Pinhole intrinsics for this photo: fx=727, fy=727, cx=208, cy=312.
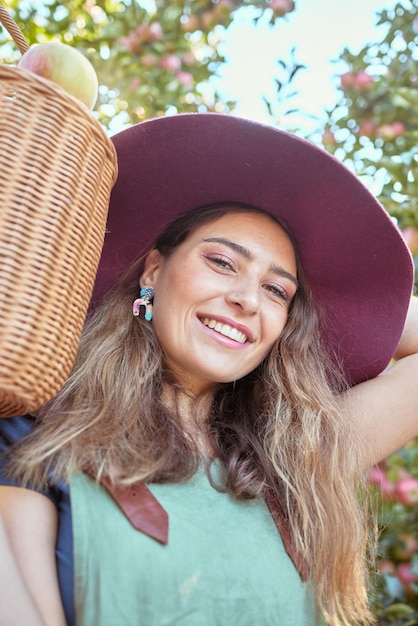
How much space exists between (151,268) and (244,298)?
1.03ft

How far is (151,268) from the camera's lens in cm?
177

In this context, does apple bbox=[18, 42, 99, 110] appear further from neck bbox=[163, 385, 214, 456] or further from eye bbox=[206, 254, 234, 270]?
neck bbox=[163, 385, 214, 456]

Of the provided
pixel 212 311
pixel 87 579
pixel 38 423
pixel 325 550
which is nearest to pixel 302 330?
pixel 212 311

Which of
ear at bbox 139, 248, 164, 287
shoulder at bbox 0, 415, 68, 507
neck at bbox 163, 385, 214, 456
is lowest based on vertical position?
neck at bbox 163, 385, 214, 456

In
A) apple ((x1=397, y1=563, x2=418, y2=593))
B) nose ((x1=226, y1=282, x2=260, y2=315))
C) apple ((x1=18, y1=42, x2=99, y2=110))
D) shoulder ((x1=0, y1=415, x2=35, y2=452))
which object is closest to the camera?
apple ((x1=18, y1=42, x2=99, y2=110))

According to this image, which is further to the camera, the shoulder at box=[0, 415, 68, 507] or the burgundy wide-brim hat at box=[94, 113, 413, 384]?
the burgundy wide-brim hat at box=[94, 113, 413, 384]

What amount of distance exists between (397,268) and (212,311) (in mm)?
505

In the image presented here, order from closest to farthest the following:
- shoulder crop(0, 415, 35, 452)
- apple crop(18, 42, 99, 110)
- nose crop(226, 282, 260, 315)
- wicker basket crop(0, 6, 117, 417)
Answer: wicker basket crop(0, 6, 117, 417), apple crop(18, 42, 99, 110), shoulder crop(0, 415, 35, 452), nose crop(226, 282, 260, 315)

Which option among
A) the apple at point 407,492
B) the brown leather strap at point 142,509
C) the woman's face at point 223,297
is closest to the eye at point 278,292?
the woman's face at point 223,297

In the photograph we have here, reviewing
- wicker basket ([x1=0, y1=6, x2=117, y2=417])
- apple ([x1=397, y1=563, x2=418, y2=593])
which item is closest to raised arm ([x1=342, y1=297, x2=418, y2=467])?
apple ([x1=397, y1=563, x2=418, y2=593])

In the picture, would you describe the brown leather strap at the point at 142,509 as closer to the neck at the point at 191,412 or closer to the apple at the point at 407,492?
the neck at the point at 191,412

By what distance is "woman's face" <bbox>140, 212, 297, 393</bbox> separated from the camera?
5.10 ft

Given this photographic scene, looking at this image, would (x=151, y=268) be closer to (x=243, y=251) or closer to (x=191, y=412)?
(x=243, y=251)

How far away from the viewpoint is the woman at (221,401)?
4.10 feet
